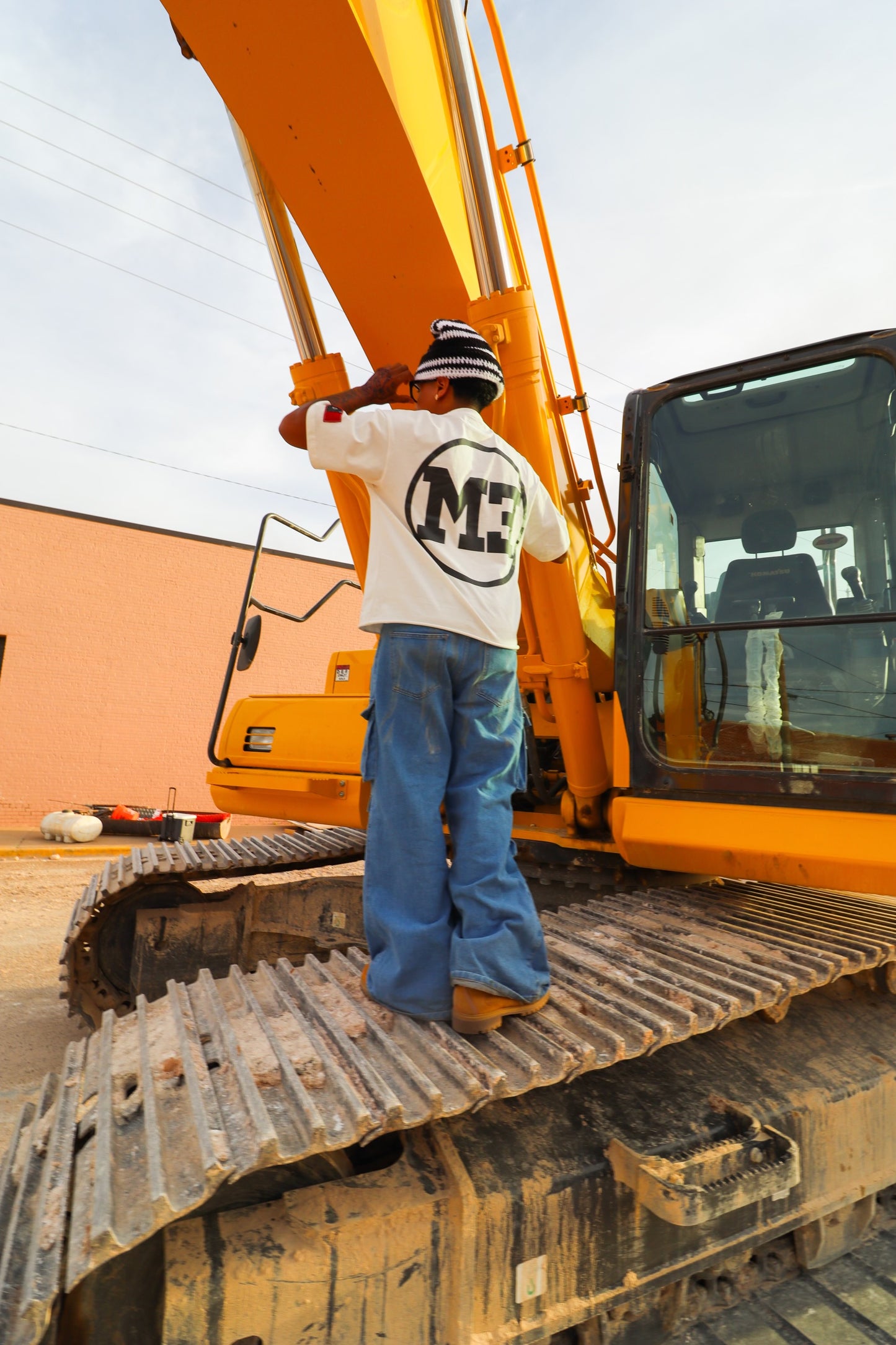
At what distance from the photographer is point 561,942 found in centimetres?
232

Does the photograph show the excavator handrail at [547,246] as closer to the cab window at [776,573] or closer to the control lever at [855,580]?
the cab window at [776,573]

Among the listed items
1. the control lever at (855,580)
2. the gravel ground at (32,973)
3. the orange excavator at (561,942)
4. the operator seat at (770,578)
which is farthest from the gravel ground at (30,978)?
the control lever at (855,580)

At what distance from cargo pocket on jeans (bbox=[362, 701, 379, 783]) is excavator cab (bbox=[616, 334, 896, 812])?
1.05 m

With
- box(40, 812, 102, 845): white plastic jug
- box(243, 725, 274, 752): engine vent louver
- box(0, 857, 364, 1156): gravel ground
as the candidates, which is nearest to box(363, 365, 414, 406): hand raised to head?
box(243, 725, 274, 752): engine vent louver

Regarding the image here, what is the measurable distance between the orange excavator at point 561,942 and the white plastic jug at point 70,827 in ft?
24.0

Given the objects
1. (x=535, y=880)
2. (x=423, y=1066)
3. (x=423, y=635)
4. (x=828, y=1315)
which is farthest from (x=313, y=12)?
(x=828, y=1315)

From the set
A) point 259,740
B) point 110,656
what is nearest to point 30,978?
point 259,740

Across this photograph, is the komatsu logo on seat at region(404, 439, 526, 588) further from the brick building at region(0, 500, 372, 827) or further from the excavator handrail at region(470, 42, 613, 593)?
the brick building at region(0, 500, 372, 827)

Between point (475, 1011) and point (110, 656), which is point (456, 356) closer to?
point (475, 1011)

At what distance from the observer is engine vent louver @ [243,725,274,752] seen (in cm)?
390

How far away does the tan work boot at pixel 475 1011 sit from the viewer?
1.74 m

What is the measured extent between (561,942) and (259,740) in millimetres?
2108

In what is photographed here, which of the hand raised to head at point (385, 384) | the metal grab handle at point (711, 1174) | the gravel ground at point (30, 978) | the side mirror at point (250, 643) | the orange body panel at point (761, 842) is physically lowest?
the gravel ground at point (30, 978)

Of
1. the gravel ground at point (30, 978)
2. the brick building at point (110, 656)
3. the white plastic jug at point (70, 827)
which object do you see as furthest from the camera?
the brick building at point (110, 656)
